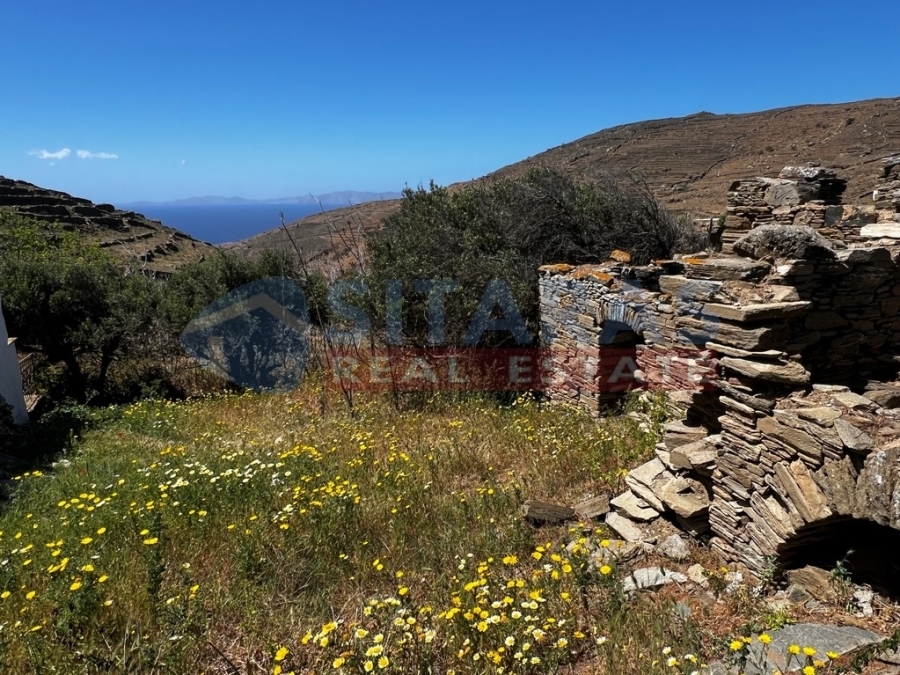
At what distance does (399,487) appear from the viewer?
5547mm

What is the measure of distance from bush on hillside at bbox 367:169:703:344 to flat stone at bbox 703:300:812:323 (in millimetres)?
6477

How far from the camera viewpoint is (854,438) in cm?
326

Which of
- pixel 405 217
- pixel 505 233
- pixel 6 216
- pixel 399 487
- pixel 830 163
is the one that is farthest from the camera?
pixel 830 163

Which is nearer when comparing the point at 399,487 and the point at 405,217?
the point at 399,487

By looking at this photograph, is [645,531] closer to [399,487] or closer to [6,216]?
[399,487]

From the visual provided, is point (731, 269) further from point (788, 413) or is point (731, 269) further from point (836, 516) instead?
point (836, 516)

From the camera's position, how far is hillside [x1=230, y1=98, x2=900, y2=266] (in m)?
27.9

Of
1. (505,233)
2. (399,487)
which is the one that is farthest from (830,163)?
(399,487)

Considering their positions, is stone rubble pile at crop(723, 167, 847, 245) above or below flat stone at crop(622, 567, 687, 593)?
above

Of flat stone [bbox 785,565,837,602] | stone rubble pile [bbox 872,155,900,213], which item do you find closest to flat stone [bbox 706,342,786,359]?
flat stone [bbox 785,565,837,602]

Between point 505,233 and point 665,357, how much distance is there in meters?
5.58

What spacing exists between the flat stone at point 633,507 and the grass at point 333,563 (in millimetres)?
339

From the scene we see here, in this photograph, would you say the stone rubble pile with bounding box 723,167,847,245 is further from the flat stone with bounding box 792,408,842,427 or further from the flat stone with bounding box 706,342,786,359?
the flat stone with bounding box 792,408,842,427

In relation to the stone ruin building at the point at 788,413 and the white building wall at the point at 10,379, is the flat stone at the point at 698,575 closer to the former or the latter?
the stone ruin building at the point at 788,413
